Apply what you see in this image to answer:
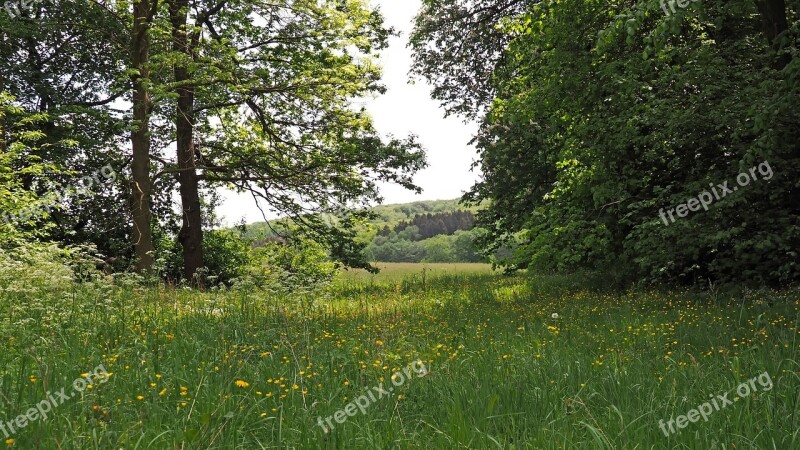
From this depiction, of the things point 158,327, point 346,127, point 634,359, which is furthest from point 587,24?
point 158,327

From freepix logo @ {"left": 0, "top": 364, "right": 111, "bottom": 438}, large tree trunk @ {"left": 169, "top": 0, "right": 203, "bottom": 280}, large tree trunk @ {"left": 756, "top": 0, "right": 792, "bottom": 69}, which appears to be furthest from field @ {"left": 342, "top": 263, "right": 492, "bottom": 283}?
Answer: freepix logo @ {"left": 0, "top": 364, "right": 111, "bottom": 438}

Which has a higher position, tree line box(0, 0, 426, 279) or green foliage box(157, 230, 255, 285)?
tree line box(0, 0, 426, 279)

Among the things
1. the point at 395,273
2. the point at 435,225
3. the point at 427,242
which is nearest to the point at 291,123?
the point at 395,273

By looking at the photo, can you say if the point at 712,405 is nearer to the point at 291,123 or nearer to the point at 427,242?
the point at 291,123

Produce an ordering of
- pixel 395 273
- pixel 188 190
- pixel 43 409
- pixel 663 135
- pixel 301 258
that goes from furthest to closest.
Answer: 1. pixel 395 273
2. pixel 301 258
3. pixel 188 190
4. pixel 663 135
5. pixel 43 409

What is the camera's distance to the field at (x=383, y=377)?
125 inches

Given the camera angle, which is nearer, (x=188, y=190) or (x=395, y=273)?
(x=188, y=190)

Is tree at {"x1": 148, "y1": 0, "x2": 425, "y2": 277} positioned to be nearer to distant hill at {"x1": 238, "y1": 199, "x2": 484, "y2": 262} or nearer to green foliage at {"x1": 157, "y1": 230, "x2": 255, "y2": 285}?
green foliage at {"x1": 157, "y1": 230, "x2": 255, "y2": 285}

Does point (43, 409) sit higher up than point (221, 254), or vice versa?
point (221, 254)

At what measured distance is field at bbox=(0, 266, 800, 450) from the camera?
10.4 feet

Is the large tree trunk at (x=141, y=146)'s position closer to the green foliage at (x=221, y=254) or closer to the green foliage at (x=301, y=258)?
the green foliage at (x=301, y=258)

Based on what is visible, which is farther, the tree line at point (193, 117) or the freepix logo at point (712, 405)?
the tree line at point (193, 117)

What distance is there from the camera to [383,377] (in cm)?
449

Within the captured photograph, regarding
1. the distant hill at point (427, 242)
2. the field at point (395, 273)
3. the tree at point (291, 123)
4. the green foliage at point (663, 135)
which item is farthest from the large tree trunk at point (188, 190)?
the distant hill at point (427, 242)
